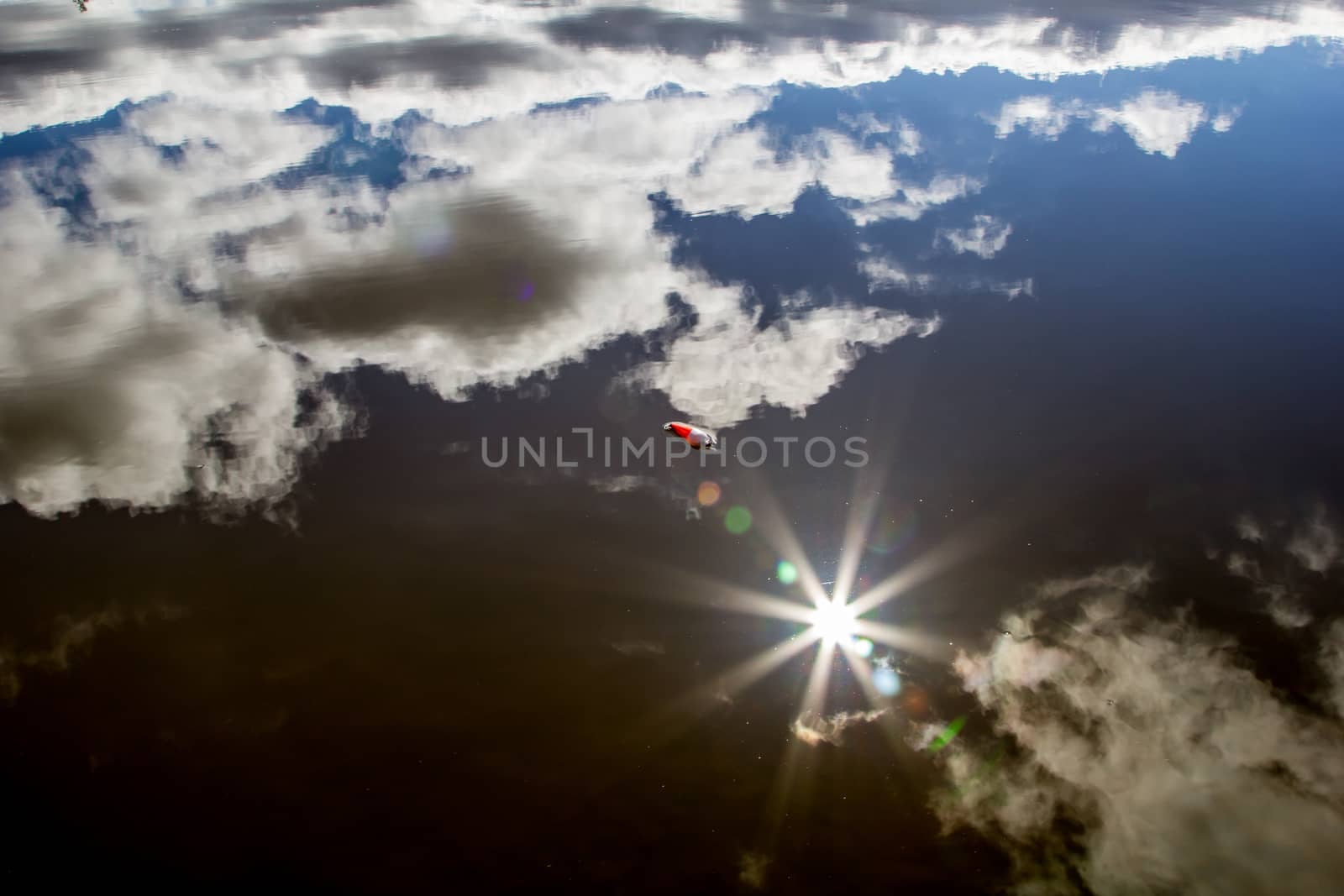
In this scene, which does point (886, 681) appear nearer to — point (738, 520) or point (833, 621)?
point (833, 621)

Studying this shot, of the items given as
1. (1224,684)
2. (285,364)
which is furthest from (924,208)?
Answer: (285,364)

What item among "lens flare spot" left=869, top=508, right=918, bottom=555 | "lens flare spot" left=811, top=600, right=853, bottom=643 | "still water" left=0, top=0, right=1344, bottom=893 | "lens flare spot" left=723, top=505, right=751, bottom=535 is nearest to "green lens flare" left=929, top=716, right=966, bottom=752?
"still water" left=0, top=0, right=1344, bottom=893

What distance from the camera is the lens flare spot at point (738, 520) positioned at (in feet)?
38.0

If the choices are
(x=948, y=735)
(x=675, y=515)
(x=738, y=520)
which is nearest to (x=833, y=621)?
(x=948, y=735)

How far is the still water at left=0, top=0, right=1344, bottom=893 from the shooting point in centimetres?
848

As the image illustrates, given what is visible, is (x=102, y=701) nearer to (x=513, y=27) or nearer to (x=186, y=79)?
(x=186, y=79)

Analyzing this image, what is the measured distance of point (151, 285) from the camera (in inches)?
685

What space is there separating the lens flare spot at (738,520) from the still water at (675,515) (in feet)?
0.19

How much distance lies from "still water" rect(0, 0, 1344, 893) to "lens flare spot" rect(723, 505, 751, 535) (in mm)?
59

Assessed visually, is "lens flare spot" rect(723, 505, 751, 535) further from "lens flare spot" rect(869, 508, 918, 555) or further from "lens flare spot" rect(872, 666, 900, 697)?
"lens flare spot" rect(872, 666, 900, 697)

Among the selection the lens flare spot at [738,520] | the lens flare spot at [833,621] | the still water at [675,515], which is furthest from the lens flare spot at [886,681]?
the lens flare spot at [738,520]

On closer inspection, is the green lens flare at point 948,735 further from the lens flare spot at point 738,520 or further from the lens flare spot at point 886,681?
the lens flare spot at point 738,520

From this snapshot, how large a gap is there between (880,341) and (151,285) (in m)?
15.7

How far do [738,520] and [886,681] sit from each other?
3157 millimetres
